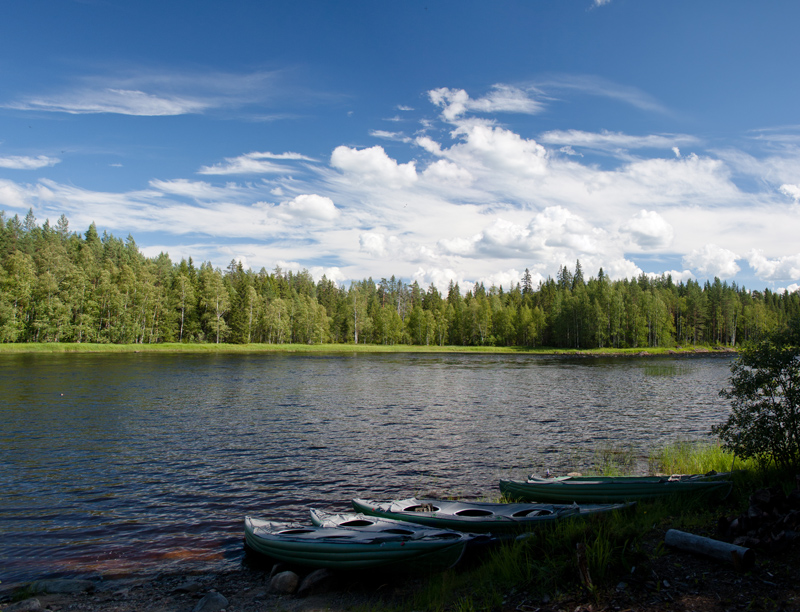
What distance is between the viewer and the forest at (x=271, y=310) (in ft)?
279

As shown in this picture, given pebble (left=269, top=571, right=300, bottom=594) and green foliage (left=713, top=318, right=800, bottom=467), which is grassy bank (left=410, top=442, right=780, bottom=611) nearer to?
green foliage (left=713, top=318, right=800, bottom=467)

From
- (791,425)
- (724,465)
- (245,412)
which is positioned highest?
(791,425)

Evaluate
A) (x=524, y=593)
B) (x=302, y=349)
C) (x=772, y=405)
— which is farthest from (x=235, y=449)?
(x=302, y=349)

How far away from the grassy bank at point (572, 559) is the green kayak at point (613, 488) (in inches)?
14.4

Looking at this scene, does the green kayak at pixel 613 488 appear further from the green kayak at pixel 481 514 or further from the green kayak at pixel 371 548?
the green kayak at pixel 371 548

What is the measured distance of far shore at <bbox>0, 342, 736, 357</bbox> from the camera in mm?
74562

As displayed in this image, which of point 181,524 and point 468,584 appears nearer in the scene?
point 468,584

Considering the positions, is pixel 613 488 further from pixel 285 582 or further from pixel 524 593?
pixel 285 582

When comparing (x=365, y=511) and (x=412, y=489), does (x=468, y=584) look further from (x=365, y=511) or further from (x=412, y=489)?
(x=412, y=489)

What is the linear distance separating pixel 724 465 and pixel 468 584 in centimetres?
1016

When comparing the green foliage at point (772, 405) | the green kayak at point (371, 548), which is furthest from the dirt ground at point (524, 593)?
the green foliage at point (772, 405)

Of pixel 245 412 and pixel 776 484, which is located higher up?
pixel 776 484

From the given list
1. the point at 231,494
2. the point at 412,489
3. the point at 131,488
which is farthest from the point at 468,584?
the point at 131,488

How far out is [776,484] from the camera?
33.2 ft
